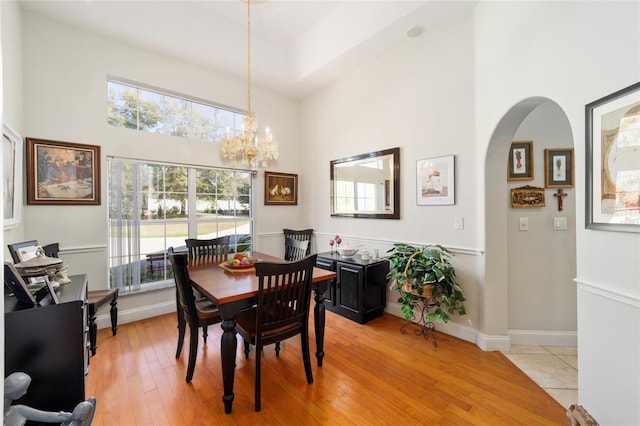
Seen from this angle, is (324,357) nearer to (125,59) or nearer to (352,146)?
(352,146)

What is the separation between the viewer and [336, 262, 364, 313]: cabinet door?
314 centimetres

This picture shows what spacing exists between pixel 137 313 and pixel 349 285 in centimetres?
257

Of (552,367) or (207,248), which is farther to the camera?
(207,248)

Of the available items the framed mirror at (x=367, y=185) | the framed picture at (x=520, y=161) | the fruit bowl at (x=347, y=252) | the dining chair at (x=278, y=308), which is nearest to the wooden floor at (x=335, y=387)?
the dining chair at (x=278, y=308)

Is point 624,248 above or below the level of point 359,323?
above

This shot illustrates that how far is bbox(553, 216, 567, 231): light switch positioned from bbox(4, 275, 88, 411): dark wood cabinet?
12.3 feet

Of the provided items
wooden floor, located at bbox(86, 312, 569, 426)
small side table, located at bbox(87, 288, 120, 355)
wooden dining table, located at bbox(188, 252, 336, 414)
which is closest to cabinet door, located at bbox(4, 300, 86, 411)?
wooden floor, located at bbox(86, 312, 569, 426)

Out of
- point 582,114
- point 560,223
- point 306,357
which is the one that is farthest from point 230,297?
point 560,223

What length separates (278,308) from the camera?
2.09m

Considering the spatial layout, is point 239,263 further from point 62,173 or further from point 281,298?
point 62,173

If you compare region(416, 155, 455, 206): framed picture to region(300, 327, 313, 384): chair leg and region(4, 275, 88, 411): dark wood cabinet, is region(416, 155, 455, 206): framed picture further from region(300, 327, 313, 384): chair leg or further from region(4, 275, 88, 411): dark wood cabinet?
region(4, 275, 88, 411): dark wood cabinet

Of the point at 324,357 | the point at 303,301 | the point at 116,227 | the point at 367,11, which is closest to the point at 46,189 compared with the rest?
the point at 116,227

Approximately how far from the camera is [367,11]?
120 inches

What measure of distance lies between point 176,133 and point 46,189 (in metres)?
1.47
